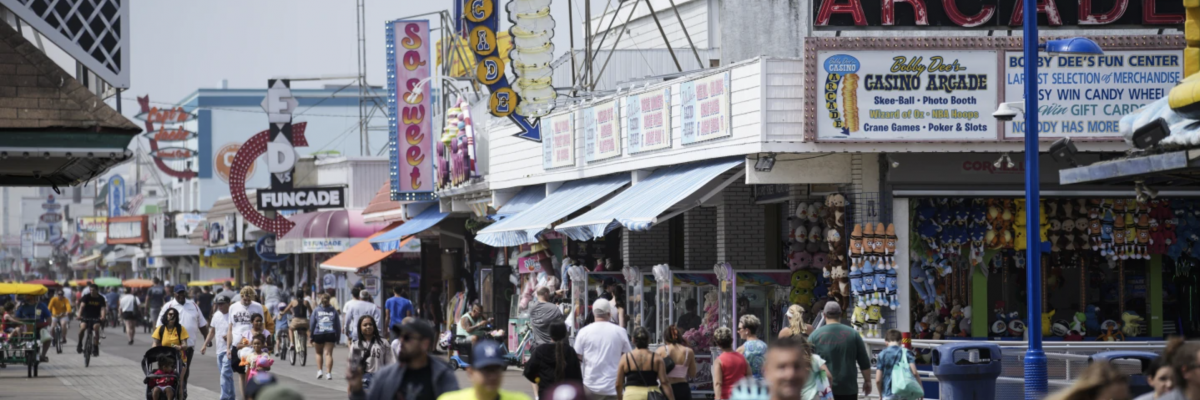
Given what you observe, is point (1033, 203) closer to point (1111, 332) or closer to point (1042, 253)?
point (1042, 253)

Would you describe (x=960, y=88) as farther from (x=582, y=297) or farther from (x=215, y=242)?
(x=215, y=242)

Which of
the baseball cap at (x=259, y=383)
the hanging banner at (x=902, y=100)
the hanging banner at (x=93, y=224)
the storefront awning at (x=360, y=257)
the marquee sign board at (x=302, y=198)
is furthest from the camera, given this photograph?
the hanging banner at (x=93, y=224)

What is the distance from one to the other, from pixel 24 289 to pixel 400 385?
73.6 feet

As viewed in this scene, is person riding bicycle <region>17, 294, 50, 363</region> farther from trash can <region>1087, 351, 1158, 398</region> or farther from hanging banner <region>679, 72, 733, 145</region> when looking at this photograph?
trash can <region>1087, 351, 1158, 398</region>

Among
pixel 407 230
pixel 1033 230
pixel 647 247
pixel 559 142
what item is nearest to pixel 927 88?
pixel 1033 230

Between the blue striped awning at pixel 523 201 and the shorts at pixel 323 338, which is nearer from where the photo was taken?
Answer: the shorts at pixel 323 338

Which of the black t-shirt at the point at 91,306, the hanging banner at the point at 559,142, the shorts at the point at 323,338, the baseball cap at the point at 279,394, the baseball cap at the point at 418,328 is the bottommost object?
the shorts at the point at 323,338

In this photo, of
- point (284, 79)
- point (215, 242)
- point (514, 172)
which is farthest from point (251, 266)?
point (514, 172)

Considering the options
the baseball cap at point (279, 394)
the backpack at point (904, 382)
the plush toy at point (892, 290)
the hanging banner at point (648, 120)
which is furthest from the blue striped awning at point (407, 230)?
the baseball cap at point (279, 394)

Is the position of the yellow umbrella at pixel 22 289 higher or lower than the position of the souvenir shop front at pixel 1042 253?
lower

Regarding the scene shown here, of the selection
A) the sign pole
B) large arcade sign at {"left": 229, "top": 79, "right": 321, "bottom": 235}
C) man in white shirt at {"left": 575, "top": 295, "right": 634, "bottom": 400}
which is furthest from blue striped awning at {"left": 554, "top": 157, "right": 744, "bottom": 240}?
large arcade sign at {"left": 229, "top": 79, "right": 321, "bottom": 235}

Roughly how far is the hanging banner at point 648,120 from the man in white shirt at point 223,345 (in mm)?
5905

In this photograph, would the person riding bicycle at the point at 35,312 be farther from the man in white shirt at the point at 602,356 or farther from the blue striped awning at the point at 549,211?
the man in white shirt at the point at 602,356

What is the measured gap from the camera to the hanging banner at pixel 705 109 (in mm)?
18422
